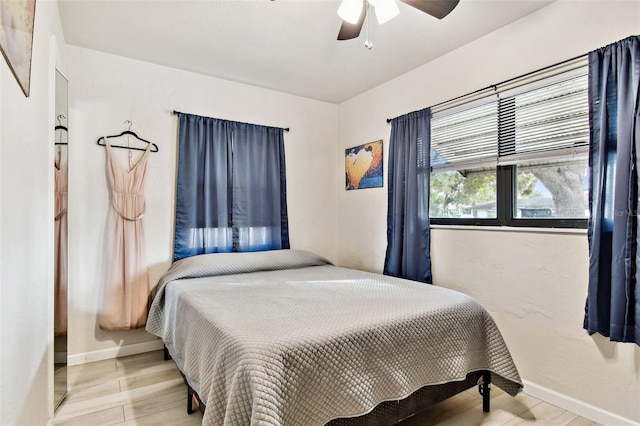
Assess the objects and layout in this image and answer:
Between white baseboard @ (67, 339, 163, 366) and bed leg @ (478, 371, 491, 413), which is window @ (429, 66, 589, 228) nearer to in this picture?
bed leg @ (478, 371, 491, 413)

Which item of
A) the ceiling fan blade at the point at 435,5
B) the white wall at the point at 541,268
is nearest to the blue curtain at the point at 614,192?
the white wall at the point at 541,268

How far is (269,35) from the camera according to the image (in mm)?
2504

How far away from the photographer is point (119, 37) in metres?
2.55

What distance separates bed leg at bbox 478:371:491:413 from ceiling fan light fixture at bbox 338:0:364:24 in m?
2.12

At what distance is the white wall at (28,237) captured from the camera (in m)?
1.01

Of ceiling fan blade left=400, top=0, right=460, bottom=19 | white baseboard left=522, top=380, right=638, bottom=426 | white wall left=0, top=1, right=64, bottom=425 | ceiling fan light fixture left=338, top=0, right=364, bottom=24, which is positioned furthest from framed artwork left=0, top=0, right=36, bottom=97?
white baseboard left=522, top=380, right=638, bottom=426

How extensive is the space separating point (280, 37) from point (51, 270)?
212 centimetres

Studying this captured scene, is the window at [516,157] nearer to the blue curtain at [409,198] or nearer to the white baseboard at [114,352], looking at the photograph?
the blue curtain at [409,198]

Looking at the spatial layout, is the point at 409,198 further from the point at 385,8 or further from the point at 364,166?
the point at 385,8

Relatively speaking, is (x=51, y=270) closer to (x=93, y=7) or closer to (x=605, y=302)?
(x=93, y=7)

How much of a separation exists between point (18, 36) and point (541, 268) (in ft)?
9.23

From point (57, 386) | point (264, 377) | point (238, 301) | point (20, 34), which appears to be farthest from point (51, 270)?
point (264, 377)

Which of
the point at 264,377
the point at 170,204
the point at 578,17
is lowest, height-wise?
the point at 264,377

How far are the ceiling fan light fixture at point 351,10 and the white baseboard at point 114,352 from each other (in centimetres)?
294
